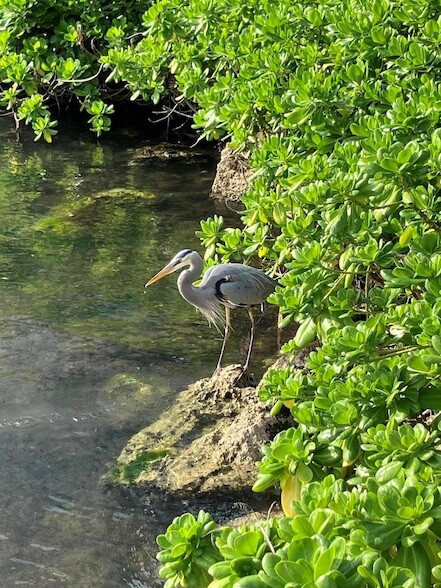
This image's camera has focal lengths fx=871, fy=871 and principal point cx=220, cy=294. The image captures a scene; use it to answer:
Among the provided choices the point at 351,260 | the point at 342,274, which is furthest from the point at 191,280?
the point at 351,260

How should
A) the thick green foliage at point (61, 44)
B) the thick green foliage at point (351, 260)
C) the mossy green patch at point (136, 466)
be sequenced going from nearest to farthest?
the thick green foliage at point (351, 260), the mossy green patch at point (136, 466), the thick green foliage at point (61, 44)

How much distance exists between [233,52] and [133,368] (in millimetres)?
2480

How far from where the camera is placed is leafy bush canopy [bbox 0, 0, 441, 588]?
93.6 inches

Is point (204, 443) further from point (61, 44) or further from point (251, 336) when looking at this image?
point (61, 44)

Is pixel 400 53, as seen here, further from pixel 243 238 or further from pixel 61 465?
pixel 61 465

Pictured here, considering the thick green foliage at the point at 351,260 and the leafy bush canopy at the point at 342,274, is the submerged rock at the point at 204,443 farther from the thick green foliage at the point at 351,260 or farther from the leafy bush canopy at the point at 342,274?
the leafy bush canopy at the point at 342,274

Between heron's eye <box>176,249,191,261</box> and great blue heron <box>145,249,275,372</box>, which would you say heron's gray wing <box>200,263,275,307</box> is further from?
heron's eye <box>176,249,191,261</box>

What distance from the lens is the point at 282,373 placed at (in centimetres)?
351

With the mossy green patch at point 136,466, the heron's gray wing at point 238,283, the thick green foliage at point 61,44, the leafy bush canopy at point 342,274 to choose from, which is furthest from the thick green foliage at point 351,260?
the thick green foliage at point 61,44

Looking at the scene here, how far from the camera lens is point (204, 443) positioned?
5441mm

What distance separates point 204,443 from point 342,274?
207cm

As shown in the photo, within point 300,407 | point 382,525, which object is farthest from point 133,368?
point 382,525

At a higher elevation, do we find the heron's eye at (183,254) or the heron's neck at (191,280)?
the heron's eye at (183,254)

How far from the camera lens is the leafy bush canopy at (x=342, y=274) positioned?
2.38 metres
